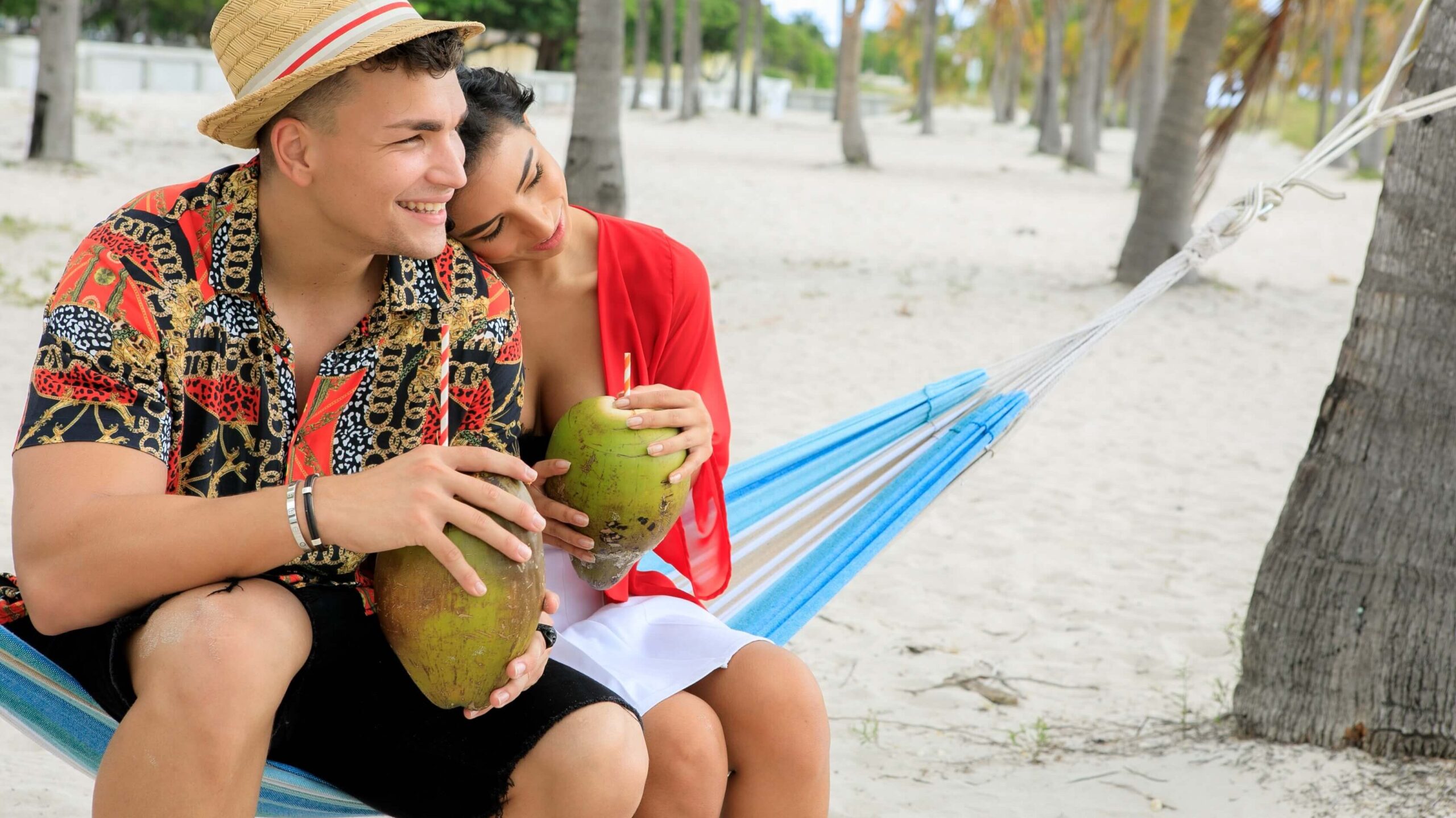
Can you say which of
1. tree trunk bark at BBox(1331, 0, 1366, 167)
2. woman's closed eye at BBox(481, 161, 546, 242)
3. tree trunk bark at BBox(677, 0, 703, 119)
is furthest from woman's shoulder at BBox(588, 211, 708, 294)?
tree trunk bark at BBox(677, 0, 703, 119)

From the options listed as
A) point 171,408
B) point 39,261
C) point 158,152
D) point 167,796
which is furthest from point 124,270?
point 158,152

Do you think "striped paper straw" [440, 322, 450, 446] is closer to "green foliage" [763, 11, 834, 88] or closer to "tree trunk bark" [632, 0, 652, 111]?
"tree trunk bark" [632, 0, 652, 111]

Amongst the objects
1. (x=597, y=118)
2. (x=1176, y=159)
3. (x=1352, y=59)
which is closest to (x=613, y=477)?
(x=597, y=118)

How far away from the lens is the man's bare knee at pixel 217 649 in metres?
1.22

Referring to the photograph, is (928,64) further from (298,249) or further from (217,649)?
(217,649)

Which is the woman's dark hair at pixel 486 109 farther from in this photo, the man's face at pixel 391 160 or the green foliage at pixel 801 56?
the green foliage at pixel 801 56

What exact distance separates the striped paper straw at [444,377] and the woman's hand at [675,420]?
8.1 inches

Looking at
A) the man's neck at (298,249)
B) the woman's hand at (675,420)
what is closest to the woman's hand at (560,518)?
the woman's hand at (675,420)

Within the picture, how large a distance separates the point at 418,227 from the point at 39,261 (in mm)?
6206

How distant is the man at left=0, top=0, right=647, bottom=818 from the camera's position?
1.24 m

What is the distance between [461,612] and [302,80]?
1.88 ft

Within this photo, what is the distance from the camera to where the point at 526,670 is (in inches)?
54.0

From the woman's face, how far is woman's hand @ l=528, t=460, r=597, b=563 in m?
0.31

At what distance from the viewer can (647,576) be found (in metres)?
1.79
